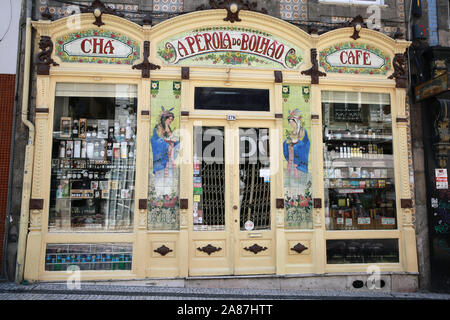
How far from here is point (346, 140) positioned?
7.12 m

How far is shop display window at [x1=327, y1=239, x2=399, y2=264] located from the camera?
6.75 metres

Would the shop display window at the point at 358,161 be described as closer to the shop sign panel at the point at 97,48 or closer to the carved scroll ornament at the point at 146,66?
the carved scroll ornament at the point at 146,66

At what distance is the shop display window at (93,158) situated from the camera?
21.0ft

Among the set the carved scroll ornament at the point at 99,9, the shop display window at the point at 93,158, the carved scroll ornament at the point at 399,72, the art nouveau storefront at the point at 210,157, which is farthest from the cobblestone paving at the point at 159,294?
the carved scroll ornament at the point at 99,9

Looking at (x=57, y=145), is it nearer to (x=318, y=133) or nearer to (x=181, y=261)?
(x=181, y=261)

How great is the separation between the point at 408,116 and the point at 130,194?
5691 millimetres

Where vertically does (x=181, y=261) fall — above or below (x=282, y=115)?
below

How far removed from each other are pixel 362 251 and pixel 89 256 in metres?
5.04

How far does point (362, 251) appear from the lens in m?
6.83

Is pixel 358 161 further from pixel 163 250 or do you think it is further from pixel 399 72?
pixel 163 250

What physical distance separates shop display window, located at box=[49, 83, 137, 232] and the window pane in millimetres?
1271

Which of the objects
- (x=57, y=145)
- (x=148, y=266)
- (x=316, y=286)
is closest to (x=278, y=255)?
(x=316, y=286)

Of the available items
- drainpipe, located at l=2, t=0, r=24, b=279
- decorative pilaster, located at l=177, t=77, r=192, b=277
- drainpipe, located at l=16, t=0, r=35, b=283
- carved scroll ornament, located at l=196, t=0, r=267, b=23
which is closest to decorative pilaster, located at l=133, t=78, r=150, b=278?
decorative pilaster, located at l=177, t=77, r=192, b=277

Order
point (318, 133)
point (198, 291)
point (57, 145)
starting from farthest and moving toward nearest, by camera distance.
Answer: point (318, 133), point (57, 145), point (198, 291)
